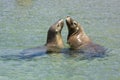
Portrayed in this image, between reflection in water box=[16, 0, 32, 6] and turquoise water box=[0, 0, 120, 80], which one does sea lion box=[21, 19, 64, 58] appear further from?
reflection in water box=[16, 0, 32, 6]

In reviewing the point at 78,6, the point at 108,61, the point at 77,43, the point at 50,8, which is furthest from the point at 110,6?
the point at 108,61

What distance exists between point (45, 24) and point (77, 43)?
11.2 ft

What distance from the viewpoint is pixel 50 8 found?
709 inches

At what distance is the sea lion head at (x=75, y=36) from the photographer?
1128 centimetres

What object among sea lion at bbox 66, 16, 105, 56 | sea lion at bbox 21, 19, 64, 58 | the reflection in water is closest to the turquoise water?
the reflection in water

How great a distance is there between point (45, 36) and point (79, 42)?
67.6 inches

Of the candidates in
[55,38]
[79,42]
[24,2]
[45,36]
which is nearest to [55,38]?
[55,38]

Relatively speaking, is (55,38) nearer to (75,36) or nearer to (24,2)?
(75,36)

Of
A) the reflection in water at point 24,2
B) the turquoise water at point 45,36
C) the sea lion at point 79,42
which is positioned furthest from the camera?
the reflection in water at point 24,2

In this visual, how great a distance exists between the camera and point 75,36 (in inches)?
460

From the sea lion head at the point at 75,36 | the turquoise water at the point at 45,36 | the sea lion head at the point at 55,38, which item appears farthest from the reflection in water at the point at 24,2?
the sea lion head at the point at 55,38

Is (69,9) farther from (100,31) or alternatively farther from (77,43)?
(77,43)

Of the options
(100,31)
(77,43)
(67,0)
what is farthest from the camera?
(67,0)

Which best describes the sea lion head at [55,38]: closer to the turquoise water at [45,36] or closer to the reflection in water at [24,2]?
the turquoise water at [45,36]
